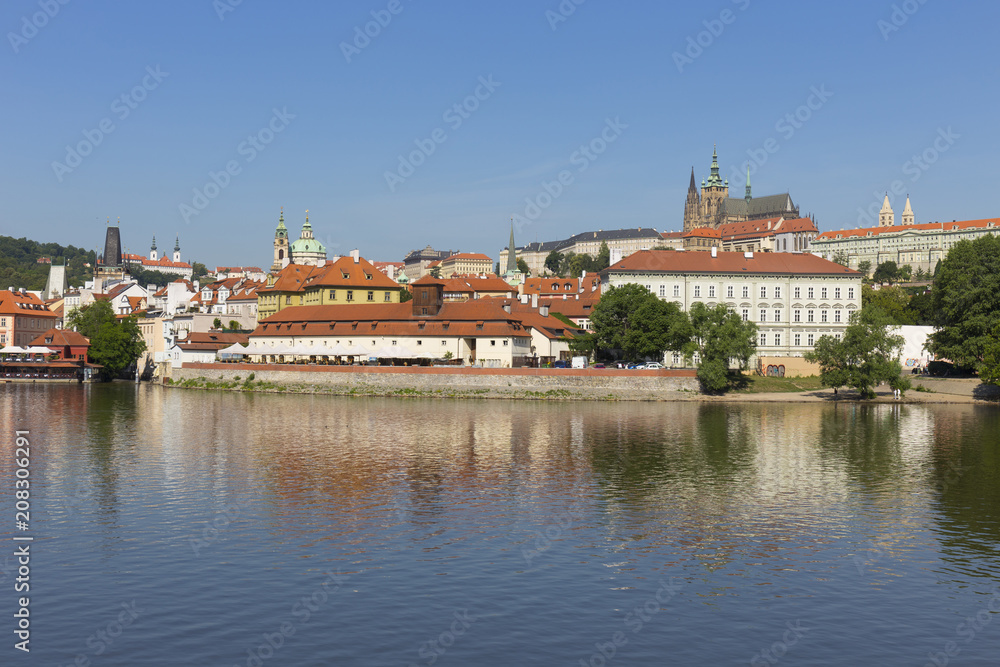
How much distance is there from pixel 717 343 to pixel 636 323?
8593 millimetres

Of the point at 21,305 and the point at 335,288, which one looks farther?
the point at 21,305

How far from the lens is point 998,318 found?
7550 centimetres

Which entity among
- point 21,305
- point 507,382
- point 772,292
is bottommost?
point 507,382

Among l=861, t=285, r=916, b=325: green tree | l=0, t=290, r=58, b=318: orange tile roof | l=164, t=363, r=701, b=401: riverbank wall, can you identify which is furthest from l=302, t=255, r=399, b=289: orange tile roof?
l=861, t=285, r=916, b=325: green tree

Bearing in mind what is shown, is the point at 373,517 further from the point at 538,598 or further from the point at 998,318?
the point at 998,318

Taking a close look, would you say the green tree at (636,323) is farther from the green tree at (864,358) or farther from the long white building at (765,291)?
the long white building at (765,291)

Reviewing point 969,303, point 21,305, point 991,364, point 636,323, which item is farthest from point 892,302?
point 21,305

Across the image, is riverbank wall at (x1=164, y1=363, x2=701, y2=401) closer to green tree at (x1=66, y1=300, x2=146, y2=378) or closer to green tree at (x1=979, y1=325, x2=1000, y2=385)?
green tree at (x1=979, y1=325, x2=1000, y2=385)

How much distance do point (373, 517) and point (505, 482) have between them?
715 cm

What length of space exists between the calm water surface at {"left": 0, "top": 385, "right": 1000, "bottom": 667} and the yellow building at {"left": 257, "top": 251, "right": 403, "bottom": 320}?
61.7 metres

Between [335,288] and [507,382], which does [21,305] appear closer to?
[335,288]

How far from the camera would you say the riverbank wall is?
7375cm

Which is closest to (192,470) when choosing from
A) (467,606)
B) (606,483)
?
(606,483)

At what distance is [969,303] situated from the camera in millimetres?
77812
